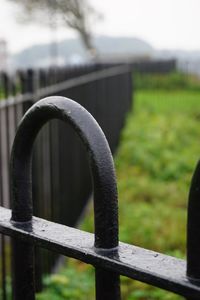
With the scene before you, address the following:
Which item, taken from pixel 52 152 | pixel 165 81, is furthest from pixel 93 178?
pixel 165 81

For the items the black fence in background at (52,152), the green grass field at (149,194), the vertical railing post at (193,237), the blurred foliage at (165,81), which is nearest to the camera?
the vertical railing post at (193,237)

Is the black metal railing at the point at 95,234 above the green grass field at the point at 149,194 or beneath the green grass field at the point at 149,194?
above

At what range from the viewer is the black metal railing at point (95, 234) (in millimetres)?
771

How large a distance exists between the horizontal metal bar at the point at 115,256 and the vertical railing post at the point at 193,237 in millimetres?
13

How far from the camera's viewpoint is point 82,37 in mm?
26438

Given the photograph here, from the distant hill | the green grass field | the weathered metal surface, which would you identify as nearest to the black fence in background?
the green grass field

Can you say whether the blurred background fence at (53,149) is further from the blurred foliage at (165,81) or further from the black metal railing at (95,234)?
the blurred foliage at (165,81)

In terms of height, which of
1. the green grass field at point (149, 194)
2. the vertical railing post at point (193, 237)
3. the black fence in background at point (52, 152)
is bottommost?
the green grass field at point (149, 194)

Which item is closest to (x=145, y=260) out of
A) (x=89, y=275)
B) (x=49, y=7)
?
(x=89, y=275)

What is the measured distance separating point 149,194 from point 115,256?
4669 millimetres

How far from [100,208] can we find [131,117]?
9.76 m

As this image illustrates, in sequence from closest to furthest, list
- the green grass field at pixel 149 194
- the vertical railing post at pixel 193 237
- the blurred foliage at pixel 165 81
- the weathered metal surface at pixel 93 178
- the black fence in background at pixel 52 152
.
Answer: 1. the vertical railing post at pixel 193 237
2. the weathered metal surface at pixel 93 178
3. the black fence in background at pixel 52 152
4. the green grass field at pixel 149 194
5. the blurred foliage at pixel 165 81

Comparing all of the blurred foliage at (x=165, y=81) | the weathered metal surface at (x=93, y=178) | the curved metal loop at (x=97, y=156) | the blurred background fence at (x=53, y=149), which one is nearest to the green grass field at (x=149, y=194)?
the blurred background fence at (x=53, y=149)

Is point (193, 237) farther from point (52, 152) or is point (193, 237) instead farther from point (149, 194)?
point (149, 194)
